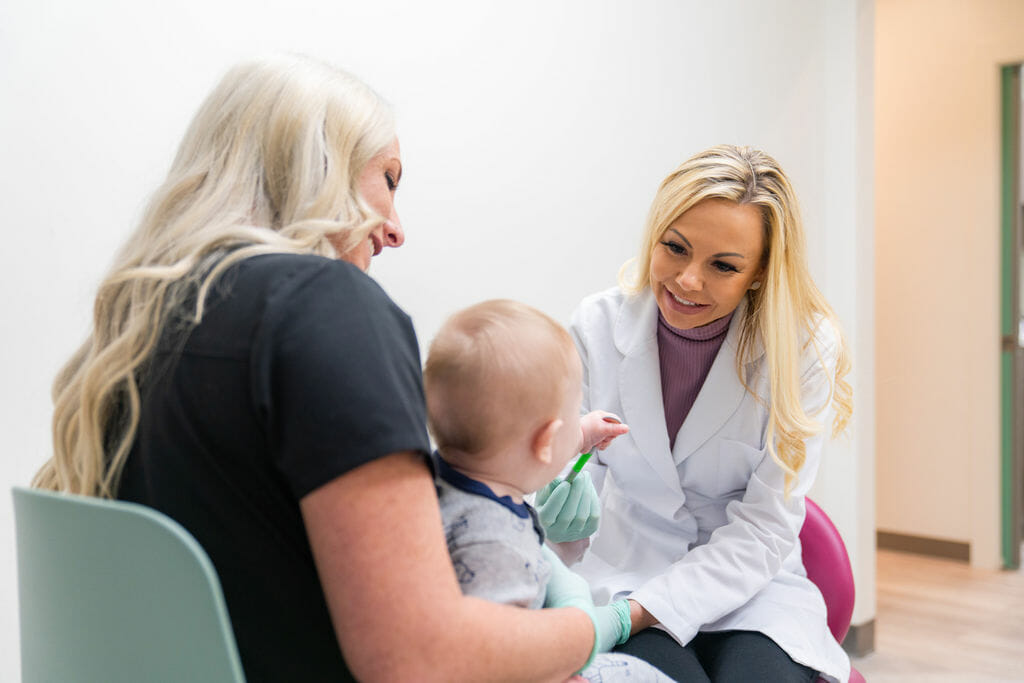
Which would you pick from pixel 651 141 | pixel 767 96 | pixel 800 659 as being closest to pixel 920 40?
pixel 767 96

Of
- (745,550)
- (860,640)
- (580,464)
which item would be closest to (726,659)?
(745,550)

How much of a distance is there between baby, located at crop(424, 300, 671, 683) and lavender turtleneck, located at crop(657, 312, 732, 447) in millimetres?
728

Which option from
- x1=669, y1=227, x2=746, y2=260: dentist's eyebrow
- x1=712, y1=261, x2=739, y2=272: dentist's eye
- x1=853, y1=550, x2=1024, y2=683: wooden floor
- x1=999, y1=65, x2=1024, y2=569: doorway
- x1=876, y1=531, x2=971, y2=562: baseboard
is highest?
x1=669, y1=227, x2=746, y2=260: dentist's eyebrow

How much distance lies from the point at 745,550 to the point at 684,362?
1.21ft

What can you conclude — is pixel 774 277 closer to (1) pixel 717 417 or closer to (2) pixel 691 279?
(2) pixel 691 279

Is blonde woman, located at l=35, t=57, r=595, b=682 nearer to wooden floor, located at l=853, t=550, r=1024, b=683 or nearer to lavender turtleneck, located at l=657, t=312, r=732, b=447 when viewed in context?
lavender turtleneck, located at l=657, t=312, r=732, b=447

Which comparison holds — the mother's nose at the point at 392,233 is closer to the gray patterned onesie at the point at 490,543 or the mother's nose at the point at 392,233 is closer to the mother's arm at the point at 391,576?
the gray patterned onesie at the point at 490,543

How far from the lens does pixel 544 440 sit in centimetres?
104

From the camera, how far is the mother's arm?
0.74 metres

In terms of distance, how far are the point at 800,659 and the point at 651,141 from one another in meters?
1.66

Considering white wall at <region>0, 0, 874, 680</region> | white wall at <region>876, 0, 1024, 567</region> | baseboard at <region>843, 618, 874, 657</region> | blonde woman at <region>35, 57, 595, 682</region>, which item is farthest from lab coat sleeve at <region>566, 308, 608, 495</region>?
white wall at <region>876, 0, 1024, 567</region>

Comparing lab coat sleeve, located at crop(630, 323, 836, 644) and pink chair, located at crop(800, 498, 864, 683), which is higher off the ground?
lab coat sleeve, located at crop(630, 323, 836, 644)

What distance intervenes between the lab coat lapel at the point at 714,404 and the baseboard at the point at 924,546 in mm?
3492

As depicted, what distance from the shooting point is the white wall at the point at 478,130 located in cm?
158
